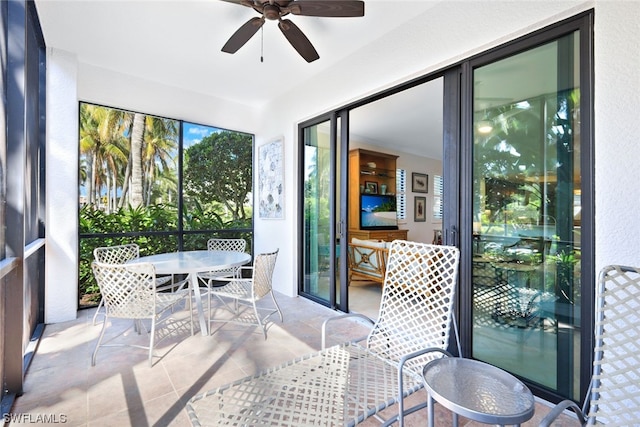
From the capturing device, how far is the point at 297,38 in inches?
92.4

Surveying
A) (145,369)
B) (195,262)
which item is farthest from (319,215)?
(145,369)

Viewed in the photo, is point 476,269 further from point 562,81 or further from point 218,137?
point 218,137

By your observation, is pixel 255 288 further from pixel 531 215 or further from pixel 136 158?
pixel 136 158

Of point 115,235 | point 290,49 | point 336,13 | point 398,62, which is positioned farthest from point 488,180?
point 115,235

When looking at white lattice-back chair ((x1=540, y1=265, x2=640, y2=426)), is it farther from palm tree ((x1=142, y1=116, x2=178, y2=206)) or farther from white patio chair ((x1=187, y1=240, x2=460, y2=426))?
palm tree ((x1=142, y1=116, x2=178, y2=206))

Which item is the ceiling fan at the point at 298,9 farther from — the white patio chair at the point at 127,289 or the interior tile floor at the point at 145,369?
the interior tile floor at the point at 145,369

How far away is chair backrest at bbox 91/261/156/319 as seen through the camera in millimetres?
2205

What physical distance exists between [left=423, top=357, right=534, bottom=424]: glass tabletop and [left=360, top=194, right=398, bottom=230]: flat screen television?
4.96 meters

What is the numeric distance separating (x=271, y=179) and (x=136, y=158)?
6.00ft

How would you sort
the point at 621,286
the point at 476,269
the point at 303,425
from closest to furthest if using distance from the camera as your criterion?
the point at 303,425, the point at 621,286, the point at 476,269

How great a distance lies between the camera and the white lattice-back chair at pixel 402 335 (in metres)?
1.33

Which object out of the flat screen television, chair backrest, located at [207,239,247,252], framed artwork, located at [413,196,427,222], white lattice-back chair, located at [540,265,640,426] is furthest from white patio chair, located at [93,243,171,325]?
framed artwork, located at [413,196,427,222]

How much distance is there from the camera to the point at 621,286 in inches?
50.0

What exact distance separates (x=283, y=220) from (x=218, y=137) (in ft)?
5.67
